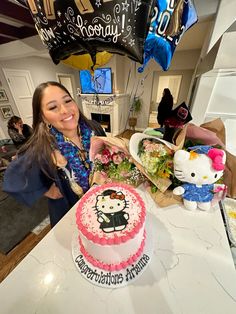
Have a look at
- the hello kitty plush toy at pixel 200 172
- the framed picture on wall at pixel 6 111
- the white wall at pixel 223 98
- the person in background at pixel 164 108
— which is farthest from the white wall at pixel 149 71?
the framed picture on wall at pixel 6 111

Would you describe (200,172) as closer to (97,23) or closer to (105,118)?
(97,23)

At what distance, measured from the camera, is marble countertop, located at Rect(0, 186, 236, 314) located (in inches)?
12.4

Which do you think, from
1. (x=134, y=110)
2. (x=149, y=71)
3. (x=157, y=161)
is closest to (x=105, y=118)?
(x=134, y=110)

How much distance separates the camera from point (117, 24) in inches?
24.2

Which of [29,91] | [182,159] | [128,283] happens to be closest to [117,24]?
[182,159]

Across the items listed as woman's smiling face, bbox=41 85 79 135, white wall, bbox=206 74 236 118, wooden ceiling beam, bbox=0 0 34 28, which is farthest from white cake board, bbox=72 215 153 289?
wooden ceiling beam, bbox=0 0 34 28

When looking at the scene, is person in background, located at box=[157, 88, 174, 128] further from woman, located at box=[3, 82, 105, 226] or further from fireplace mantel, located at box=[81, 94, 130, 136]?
fireplace mantel, located at box=[81, 94, 130, 136]

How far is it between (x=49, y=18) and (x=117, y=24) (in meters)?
0.38

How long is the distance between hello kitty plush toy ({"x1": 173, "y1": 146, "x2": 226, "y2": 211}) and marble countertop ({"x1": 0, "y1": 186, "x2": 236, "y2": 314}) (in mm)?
113

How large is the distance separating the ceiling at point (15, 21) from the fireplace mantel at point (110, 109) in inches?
60.5

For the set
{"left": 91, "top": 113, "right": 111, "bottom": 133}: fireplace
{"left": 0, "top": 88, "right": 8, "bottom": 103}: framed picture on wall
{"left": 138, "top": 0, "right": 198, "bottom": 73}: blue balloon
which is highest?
{"left": 138, "top": 0, "right": 198, "bottom": 73}: blue balloon

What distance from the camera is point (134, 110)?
3574 mm

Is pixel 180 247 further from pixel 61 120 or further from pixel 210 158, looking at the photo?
pixel 61 120

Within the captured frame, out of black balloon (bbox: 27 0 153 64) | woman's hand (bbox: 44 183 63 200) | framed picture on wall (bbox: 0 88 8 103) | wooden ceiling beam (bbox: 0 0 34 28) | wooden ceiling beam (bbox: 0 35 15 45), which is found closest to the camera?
black balloon (bbox: 27 0 153 64)
